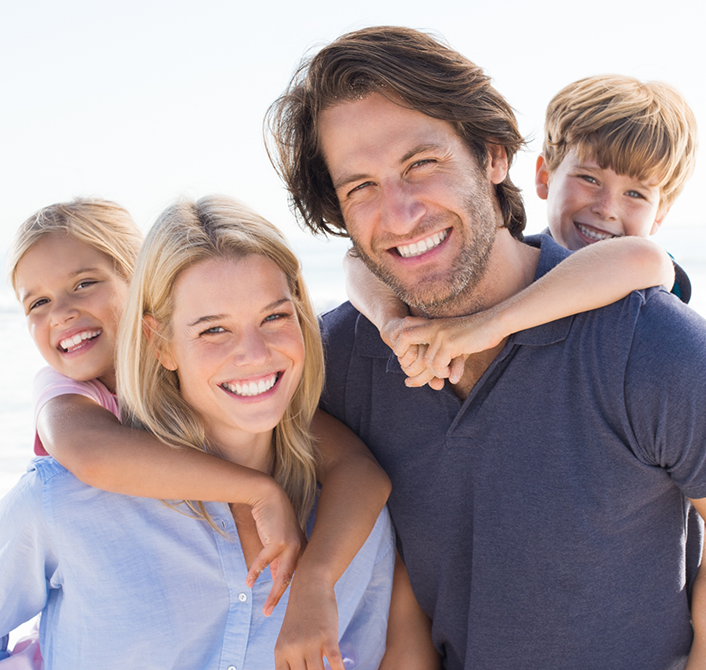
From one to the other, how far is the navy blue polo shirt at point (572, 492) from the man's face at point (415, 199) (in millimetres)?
291

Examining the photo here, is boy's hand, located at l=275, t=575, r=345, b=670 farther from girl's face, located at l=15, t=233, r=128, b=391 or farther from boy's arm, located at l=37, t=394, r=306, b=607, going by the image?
girl's face, located at l=15, t=233, r=128, b=391

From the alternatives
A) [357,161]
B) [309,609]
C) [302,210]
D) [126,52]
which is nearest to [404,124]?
[357,161]

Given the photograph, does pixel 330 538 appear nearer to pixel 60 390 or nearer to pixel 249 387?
pixel 249 387

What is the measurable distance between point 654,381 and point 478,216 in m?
0.77

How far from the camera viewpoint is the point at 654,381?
5.57ft

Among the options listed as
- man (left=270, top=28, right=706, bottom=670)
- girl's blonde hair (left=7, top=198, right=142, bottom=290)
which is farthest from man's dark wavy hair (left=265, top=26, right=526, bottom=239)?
girl's blonde hair (left=7, top=198, right=142, bottom=290)

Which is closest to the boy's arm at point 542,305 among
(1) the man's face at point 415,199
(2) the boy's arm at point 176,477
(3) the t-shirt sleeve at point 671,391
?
(3) the t-shirt sleeve at point 671,391

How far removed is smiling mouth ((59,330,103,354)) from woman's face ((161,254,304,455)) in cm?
55

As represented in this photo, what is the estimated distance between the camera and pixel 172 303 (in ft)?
6.50

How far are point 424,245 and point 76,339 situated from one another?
135 cm

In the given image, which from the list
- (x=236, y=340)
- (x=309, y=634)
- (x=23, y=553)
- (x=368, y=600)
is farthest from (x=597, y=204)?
(x=23, y=553)

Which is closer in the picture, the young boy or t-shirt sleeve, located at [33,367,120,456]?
t-shirt sleeve, located at [33,367,120,456]

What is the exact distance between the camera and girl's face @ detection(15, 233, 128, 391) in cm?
239

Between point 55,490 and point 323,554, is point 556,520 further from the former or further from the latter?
point 55,490
